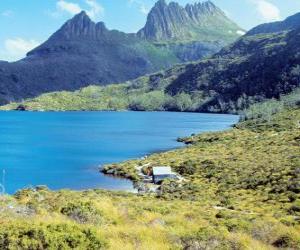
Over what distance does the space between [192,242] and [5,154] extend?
133486 mm

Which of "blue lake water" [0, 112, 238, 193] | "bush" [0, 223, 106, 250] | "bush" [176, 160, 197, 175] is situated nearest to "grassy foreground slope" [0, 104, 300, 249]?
"bush" [0, 223, 106, 250]

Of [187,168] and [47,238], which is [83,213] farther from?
[187,168]

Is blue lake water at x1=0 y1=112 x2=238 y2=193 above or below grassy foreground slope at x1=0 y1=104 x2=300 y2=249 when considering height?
below

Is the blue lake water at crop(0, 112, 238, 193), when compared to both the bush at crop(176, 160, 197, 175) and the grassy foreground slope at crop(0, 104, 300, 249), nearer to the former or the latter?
the grassy foreground slope at crop(0, 104, 300, 249)

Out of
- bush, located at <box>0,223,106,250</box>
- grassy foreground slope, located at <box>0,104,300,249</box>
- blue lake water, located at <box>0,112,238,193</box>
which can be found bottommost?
blue lake water, located at <box>0,112,238,193</box>

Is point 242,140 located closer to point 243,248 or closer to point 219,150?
point 219,150

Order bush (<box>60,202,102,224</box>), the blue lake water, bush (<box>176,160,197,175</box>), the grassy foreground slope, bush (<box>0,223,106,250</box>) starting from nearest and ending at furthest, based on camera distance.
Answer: bush (<box>0,223,106,250</box>), the grassy foreground slope, bush (<box>60,202,102,224</box>), the blue lake water, bush (<box>176,160,197,175</box>)

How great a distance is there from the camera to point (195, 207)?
5147 cm

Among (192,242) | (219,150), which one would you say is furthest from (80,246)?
(219,150)

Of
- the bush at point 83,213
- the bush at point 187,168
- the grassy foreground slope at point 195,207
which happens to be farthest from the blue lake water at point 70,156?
the bush at point 83,213

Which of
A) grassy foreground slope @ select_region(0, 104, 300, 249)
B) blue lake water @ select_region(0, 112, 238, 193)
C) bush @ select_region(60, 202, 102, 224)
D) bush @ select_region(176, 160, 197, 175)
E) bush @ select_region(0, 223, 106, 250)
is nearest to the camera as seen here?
bush @ select_region(0, 223, 106, 250)

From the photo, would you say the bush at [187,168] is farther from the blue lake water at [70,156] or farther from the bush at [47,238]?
the bush at [47,238]

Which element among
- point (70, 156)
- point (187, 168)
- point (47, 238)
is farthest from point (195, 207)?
point (70, 156)

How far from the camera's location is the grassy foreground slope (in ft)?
59.0
